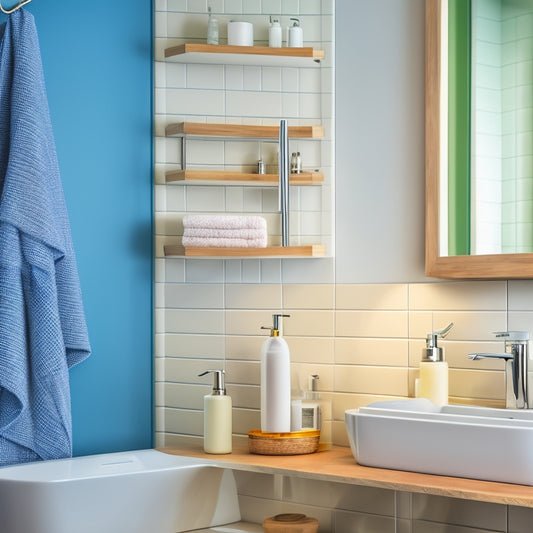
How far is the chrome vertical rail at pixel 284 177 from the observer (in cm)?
210

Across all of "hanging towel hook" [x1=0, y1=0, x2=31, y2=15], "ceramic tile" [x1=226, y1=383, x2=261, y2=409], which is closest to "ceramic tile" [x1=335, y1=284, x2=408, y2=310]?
"ceramic tile" [x1=226, y1=383, x2=261, y2=409]

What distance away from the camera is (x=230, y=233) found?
2.07 metres

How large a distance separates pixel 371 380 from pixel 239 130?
0.72m

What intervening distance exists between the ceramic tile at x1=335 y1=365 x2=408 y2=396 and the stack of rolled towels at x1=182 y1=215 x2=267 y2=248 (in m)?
0.39

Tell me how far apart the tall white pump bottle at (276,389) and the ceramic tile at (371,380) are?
18cm

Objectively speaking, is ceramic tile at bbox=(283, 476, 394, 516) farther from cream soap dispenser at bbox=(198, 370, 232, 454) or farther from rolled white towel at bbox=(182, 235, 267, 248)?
rolled white towel at bbox=(182, 235, 267, 248)

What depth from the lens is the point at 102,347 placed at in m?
A: 2.20

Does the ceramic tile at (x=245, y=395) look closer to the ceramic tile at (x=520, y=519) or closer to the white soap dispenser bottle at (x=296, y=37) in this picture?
the ceramic tile at (x=520, y=519)

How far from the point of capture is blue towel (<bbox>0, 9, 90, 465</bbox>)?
6.34ft

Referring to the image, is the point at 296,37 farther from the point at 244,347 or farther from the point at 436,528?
the point at 436,528

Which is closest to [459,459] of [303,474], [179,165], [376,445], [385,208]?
[376,445]

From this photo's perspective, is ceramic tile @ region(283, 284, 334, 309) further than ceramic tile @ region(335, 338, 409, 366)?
Yes

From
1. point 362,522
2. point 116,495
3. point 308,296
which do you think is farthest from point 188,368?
point 362,522

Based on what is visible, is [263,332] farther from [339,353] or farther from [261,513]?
[261,513]
